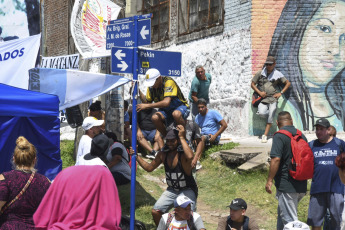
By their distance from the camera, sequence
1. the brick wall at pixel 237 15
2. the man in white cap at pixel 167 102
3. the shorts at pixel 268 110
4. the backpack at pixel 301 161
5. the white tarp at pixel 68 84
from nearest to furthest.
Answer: the backpack at pixel 301 161 → the white tarp at pixel 68 84 → the man in white cap at pixel 167 102 → the shorts at pixel 268 110 → the brick wall at pixel 237 15

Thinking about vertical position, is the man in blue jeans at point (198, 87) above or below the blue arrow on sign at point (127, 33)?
below

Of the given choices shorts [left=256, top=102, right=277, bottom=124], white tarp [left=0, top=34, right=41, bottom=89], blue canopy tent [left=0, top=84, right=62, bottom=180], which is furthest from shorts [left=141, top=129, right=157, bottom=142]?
blue canopy tent [left=0, top=84, right=62, bottom=180]

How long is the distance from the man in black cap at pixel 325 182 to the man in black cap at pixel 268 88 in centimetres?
541

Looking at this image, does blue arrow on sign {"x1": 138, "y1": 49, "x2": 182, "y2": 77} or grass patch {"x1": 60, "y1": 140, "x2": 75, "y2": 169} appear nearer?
blue arrow on sign {"x1": 138, "y1": 49, "x2": 182, "y2": 77}

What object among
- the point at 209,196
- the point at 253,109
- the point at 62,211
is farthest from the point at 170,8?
the point at 62,211

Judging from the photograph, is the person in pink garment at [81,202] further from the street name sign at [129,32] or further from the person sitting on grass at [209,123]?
the person sitting on grass at [209,123]

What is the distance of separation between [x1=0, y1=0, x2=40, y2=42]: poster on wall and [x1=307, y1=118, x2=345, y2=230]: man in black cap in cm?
1081

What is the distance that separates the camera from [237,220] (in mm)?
6684

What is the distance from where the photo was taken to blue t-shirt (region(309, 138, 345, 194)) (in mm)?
7344

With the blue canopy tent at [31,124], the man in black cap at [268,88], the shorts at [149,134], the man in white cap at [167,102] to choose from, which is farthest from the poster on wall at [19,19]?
the blue canopy tent at [31,124]

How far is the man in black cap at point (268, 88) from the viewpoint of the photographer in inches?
511

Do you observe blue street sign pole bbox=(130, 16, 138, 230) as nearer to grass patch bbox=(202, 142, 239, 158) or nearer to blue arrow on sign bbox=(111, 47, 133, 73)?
blue arrow on sign bbox=(111, 47, 133, 73)

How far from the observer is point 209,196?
1050 cm

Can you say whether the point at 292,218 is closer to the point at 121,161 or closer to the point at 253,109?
the point at 121,161
